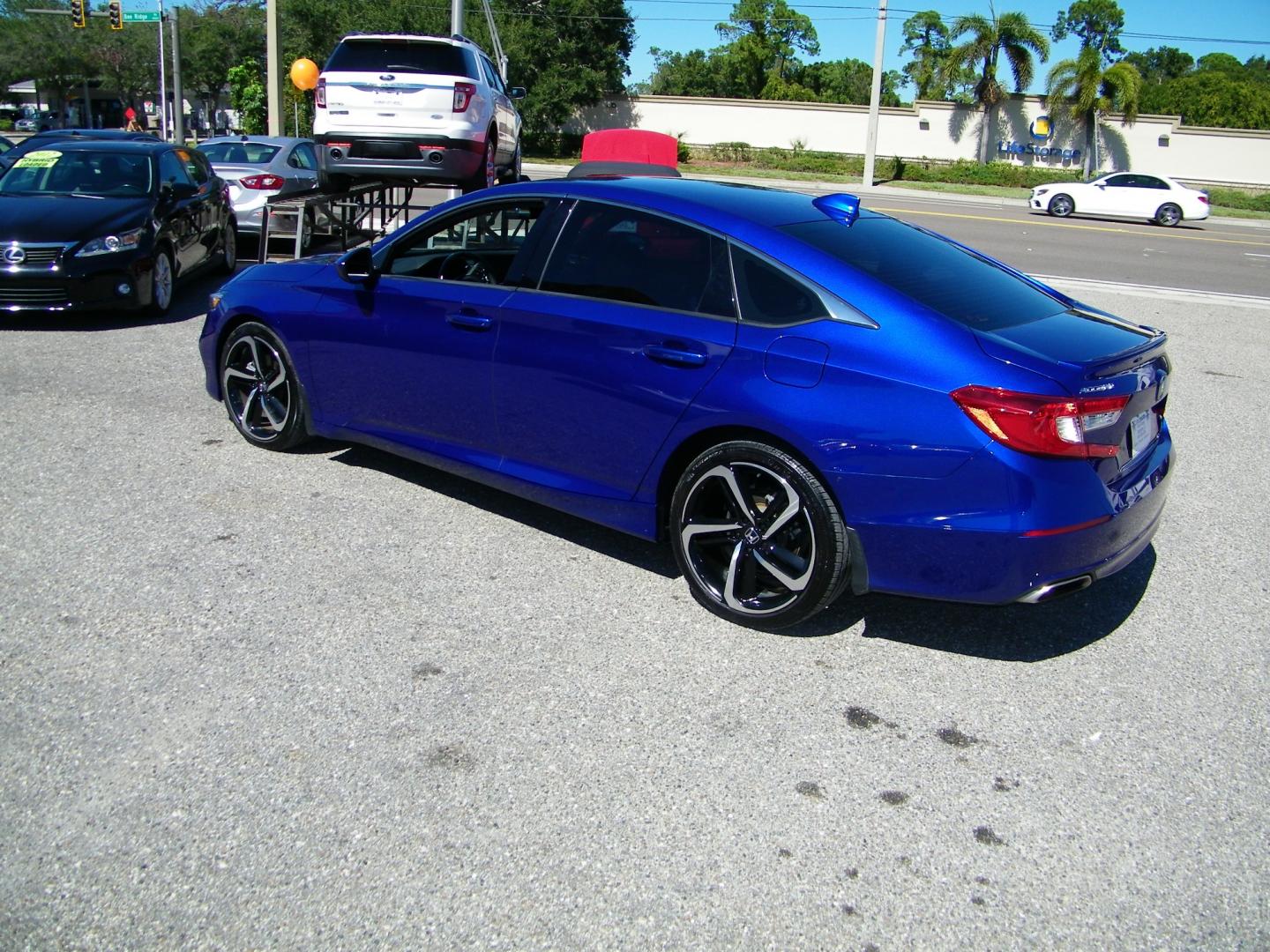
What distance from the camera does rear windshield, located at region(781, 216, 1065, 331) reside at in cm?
415

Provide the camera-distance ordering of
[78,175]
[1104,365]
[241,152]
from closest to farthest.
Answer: [1104,365]
[78,175]
[241,152]

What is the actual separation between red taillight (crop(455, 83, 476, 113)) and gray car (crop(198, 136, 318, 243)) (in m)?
2.98

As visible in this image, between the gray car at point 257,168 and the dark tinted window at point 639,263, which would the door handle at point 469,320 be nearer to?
the dark tinted window at point 639,263

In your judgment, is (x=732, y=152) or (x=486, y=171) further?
(x=732, y=152)

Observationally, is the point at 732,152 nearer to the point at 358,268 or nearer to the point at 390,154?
the point at 390,154

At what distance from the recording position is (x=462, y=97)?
10945 millimetres

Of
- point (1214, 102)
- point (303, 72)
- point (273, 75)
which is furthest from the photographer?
point (1214, 102)

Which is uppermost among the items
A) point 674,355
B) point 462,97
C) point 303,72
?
point 303,72

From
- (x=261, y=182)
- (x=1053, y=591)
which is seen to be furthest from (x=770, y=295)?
(x=261, y=182)

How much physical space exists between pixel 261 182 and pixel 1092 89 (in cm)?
4734

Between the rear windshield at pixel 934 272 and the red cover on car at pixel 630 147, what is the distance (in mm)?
19498

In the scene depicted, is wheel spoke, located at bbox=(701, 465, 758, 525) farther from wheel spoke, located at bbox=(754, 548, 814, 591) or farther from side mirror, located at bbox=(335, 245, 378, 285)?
side mirror, located at bbox=(335, 245, 378, 285)

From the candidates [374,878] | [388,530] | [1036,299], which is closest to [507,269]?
[388,530]

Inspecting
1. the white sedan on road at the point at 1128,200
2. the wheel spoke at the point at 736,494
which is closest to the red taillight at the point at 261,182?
the wheel spoke at the point at 736,494
